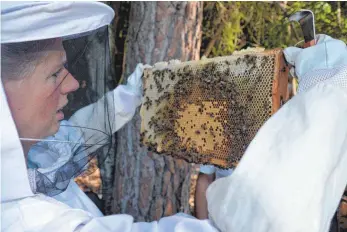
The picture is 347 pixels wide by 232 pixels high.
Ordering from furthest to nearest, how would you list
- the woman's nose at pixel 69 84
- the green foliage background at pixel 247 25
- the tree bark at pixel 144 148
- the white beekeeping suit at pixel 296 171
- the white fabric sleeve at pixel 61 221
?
1. the green foliage background at pixel 247 25
2. the tree bark at pixel 144 148
3. the woman's nose at pixel 69 84
4. the white fabric sleeve at pixel 61 221
5. the white beekeeping suit at pixel 296 171

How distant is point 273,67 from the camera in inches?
56.8

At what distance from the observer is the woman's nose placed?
56.2 inches

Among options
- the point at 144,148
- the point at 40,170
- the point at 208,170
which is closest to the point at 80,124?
the point at 40,170

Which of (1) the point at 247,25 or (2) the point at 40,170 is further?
(1) the point at 247,25

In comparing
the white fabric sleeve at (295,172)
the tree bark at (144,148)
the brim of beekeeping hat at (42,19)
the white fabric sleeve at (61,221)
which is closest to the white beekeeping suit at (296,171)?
the white fabric sleeve at (295,172)

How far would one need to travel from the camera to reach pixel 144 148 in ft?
8.79

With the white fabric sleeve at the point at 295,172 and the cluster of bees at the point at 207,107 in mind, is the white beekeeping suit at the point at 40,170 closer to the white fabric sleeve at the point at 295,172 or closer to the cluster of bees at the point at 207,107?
the white fabric sleeve at the point at 295,172

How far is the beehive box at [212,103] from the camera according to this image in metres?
1.47

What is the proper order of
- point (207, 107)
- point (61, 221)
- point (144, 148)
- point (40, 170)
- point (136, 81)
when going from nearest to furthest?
point (61, 221) → point (40, 170) → point (207, 107) → point (136, 81) → point (144, 148)

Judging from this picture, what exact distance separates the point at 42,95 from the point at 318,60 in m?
0.90

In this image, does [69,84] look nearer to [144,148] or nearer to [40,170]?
[40,170]

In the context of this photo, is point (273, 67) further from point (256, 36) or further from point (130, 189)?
point (256, 36)

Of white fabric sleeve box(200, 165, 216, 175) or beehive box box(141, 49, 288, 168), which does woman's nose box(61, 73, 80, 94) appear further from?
white fabric sleeve box(200, 165, 216, 175)

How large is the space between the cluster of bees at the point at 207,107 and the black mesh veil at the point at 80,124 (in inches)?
12.0
